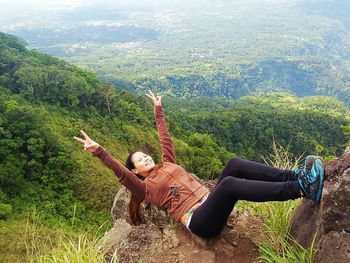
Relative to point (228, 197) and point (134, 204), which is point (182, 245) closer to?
point (134, 204)

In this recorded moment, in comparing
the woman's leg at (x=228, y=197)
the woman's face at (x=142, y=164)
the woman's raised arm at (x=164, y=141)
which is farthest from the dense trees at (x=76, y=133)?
the woman's leg at (x=228, y=197)

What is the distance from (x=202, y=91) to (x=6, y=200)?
99.9 metres

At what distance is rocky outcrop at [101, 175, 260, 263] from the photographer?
398 centimetres

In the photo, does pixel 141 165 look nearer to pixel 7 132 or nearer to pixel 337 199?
pixel 337 199

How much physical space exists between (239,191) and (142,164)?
1.37 metres

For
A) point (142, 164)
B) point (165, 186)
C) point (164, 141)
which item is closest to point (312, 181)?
point (165, 186)

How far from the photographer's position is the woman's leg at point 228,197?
3.36 meters

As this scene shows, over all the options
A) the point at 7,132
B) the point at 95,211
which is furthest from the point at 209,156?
the point at 7,132

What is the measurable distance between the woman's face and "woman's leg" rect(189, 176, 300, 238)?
2.77 ft

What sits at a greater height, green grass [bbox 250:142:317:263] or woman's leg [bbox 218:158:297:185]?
woman's leg [bbox 218:158:297:185]

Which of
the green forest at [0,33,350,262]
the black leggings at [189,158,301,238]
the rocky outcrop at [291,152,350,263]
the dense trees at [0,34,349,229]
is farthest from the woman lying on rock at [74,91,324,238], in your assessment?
the dense trees at [0,34,349,229]

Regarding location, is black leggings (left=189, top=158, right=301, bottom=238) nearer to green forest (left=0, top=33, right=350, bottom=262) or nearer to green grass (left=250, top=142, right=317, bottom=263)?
green grass (left=250, top=142, right=317, bottom=263)

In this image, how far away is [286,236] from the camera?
3635 millimetres

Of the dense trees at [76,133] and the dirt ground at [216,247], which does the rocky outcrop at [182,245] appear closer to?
the dirt ground at [216,247]
